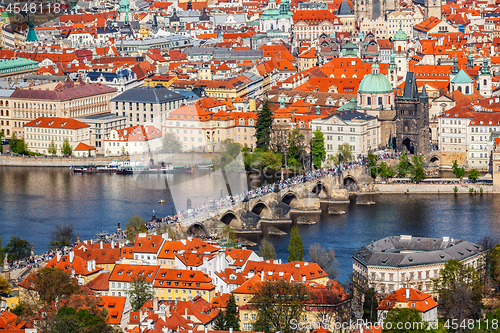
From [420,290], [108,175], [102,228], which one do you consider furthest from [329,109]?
[420,290]

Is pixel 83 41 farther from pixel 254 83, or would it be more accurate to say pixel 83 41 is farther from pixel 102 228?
pixel 102 228

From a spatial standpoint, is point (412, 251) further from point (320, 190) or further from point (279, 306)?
point (320, 190)

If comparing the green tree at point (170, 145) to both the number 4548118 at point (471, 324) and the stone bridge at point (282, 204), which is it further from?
the number 4548118 at point (471, 324)

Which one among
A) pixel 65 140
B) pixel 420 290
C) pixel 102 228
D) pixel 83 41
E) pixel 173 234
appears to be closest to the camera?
pixel 420 290

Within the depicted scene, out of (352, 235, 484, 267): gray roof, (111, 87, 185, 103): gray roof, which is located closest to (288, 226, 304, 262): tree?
(352, 235, 484, 267): gray roof

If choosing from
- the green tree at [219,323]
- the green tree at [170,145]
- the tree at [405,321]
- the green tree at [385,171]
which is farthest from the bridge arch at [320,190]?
the tree at [405,321]
